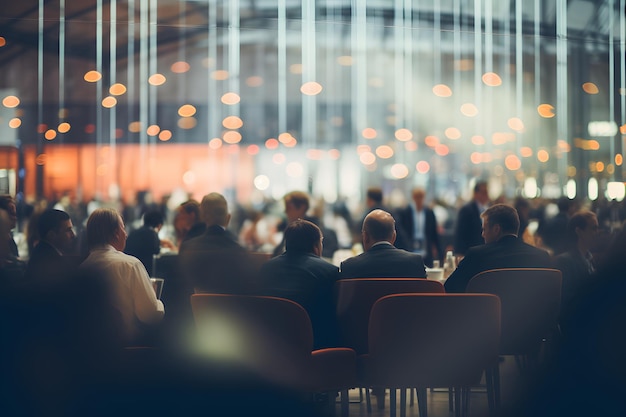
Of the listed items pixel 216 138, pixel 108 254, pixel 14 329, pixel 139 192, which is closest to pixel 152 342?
pixel 108 254

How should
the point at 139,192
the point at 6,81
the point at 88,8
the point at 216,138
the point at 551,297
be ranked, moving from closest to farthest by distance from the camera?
the point at 551,297 < the point at 88,8 < the point at 6,81 < the point at 139,192 < the point at 216,138

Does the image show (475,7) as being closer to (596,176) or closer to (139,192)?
(596,176)

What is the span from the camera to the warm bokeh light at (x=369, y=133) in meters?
22.1

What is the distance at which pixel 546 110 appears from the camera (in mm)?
13383

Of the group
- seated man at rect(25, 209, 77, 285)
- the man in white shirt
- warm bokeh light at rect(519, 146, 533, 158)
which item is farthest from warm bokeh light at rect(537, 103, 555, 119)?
the man in white shirt

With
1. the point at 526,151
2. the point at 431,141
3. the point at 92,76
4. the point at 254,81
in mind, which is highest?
the point at 254,81

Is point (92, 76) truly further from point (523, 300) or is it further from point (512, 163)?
point (523, 300)

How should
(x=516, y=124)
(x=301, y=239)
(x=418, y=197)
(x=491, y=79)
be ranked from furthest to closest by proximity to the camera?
1. (x=516, y=124)
2. (x=491, y=79)
3. (x=418, y=197)
4. (x=301, y=239)

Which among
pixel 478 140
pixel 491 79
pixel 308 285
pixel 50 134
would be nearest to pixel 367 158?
pixel 478 140

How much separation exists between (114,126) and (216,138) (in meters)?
2.75

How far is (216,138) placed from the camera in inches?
851

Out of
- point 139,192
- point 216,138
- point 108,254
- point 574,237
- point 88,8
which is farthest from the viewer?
point 216,138

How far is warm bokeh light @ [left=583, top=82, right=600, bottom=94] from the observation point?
474 inches

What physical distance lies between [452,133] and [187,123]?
6.93 m
